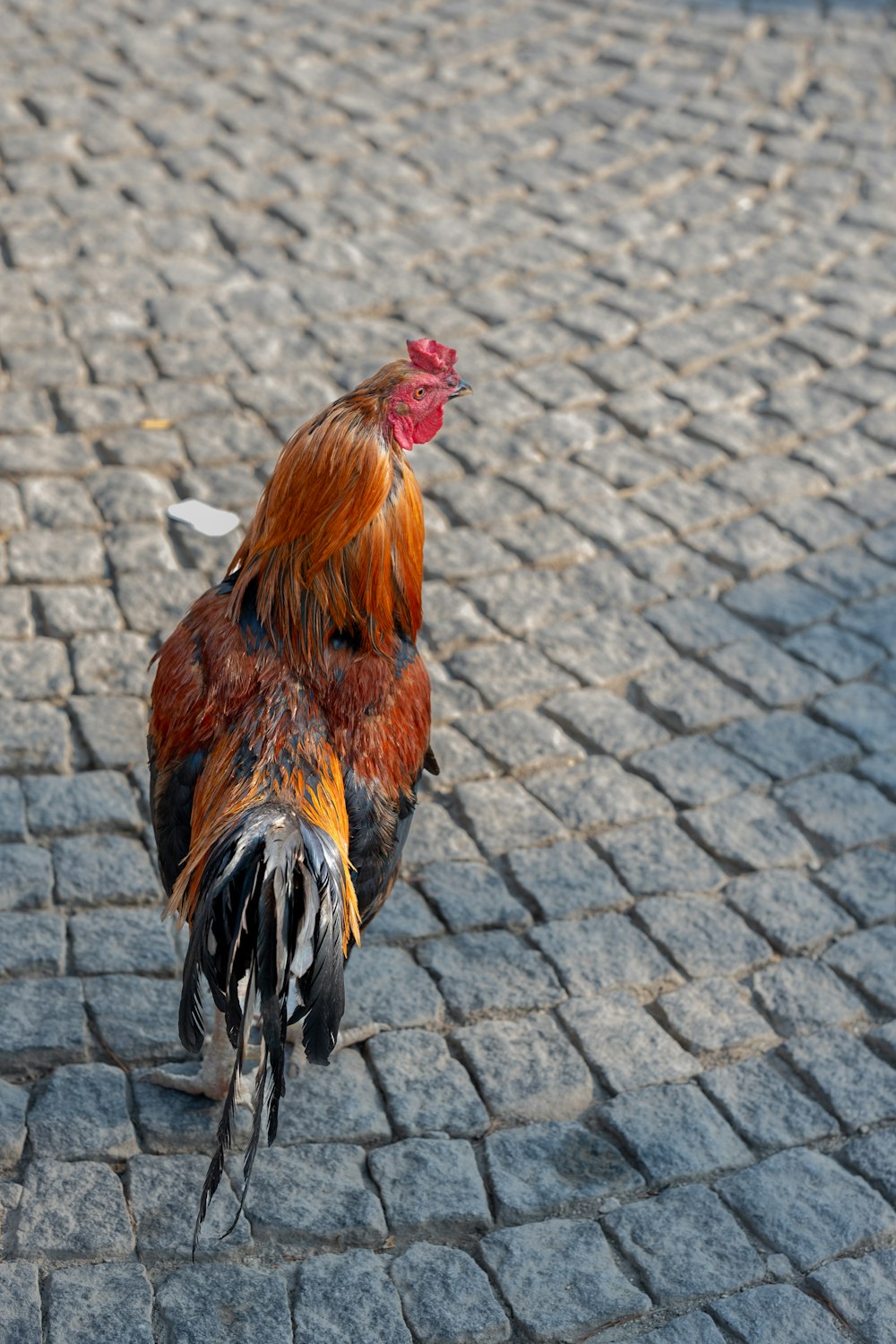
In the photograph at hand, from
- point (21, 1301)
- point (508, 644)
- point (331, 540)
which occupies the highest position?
point (331, 540)

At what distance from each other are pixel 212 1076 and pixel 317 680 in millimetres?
1112

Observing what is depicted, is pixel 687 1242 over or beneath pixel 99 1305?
over

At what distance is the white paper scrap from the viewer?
579 centimetres

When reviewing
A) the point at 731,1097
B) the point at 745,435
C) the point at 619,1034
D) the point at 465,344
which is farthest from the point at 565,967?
the point at 465,344

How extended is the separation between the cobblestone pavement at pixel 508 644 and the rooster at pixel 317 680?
16.9 inches

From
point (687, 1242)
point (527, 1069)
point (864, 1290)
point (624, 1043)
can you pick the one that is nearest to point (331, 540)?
point (527, 1069)

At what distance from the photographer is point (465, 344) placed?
708cm

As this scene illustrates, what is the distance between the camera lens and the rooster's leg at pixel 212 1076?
12.4 ft

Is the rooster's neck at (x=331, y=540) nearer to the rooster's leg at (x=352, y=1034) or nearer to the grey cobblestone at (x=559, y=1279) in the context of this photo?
the rooster's leg at (x=352, y=1034)

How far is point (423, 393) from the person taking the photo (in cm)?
374

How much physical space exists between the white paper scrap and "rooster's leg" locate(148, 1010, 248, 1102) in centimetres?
249

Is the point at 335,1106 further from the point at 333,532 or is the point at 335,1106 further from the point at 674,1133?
the point at 333,532

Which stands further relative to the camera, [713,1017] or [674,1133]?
[713,1017]

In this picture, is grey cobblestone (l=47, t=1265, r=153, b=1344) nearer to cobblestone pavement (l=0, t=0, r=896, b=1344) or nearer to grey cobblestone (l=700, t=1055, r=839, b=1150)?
cobblestone pavement (l=0, t=0, r=896, b=1344)
